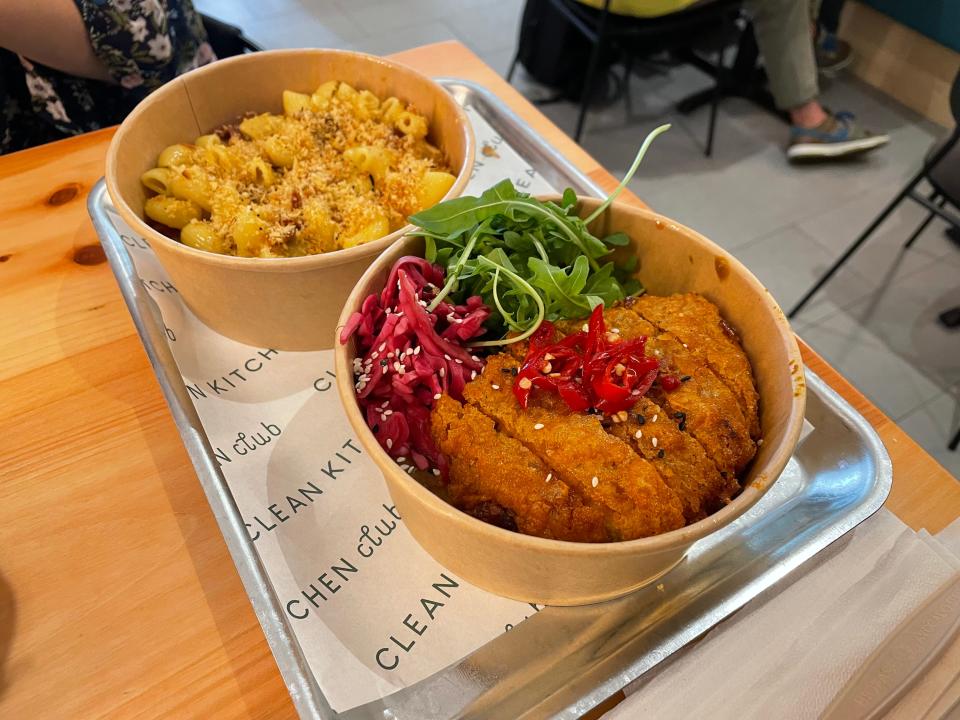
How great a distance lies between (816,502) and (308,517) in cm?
80

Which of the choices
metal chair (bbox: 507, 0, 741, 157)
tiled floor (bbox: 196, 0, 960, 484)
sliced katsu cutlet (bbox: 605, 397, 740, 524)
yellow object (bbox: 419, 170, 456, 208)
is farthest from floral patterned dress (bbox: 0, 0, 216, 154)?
tiled floor (bbox: 196, 0, 960, 484)

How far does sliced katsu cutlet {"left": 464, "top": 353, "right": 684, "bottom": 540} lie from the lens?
0.84 metres

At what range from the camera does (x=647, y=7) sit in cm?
270

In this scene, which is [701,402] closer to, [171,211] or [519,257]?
[519,257]

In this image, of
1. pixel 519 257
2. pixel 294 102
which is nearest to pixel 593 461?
pixel 519 257

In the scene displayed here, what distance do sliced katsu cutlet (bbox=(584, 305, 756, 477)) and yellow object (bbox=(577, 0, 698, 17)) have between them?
2.16 metres

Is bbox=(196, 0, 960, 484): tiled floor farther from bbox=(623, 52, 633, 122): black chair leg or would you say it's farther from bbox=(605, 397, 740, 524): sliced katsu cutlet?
bbox=(605, 397, 740, 524): sliced katsu cutlet

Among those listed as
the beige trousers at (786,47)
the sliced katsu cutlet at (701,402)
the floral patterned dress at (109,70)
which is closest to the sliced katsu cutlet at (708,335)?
the sliced katsu cutlet at (701,402)

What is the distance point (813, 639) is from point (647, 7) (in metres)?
2.54

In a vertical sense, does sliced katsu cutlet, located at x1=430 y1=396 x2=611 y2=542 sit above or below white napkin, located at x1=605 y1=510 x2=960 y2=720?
above

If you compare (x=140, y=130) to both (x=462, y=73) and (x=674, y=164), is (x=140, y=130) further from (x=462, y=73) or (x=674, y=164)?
(x=674, y=164)

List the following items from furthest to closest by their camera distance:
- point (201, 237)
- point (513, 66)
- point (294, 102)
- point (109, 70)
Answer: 1. point (513, 66)
2. point (109, 70)
3. point (294, 102)
4. point (201, 237)

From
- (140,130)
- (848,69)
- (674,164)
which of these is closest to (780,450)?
(140,130)

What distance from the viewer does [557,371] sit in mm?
970
